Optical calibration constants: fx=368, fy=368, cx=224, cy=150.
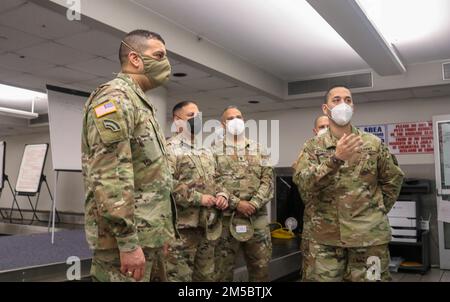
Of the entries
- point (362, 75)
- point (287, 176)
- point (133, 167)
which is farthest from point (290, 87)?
point (133, 167)

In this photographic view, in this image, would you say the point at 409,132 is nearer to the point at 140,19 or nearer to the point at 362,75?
the point at 362,75

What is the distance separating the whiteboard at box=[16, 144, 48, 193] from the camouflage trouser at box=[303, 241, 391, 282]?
21.0ft

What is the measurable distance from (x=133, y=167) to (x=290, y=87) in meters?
4.38

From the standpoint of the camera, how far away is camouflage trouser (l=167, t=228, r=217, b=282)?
2.22m

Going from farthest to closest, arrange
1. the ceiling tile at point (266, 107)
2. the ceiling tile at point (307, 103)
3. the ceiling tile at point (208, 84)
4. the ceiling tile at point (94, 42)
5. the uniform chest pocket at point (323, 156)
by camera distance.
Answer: the ceiling tile at point (266, 107), the ceiling tile at point (307, 103), the ceiling tile at point (208, 84), the ceiling tile at point (94, 42), the uniform chest pocket at point (323, 156)

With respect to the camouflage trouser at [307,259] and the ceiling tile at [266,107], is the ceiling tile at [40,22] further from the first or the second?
the ceiling tile at [266,107]

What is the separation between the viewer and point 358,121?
5.62 meters

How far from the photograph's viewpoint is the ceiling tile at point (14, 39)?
10.3ft

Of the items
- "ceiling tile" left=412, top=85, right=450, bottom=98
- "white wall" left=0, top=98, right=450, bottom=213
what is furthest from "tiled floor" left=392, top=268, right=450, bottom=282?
"ceiling tile" left=412, top=85, right=450, bottom=98

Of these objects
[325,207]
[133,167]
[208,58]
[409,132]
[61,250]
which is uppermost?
[208,58]

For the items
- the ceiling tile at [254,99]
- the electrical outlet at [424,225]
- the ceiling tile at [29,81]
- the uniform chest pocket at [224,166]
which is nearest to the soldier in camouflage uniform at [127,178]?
the uniform chest pocket at [224,166]

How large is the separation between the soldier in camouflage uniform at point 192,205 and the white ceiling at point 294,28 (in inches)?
46.7

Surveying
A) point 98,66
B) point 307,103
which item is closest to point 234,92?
point 307,103

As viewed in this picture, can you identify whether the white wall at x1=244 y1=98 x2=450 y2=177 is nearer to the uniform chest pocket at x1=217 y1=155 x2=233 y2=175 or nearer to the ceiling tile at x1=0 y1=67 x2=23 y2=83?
the uniform chest pocket at x1=217 y1=155 x2=233 y2=175
